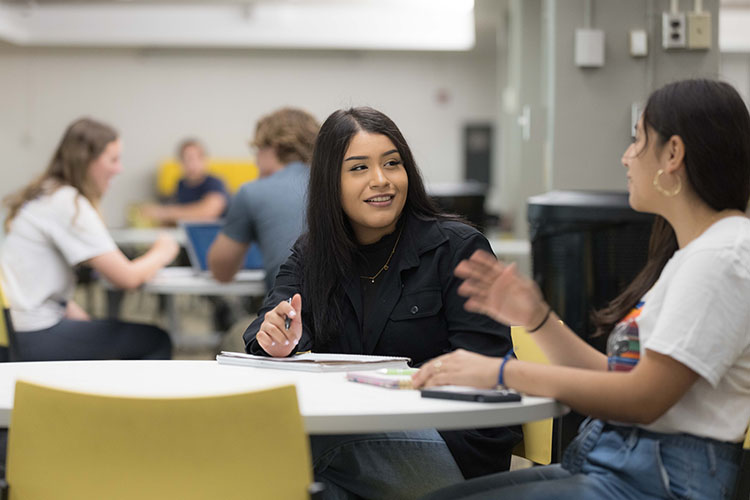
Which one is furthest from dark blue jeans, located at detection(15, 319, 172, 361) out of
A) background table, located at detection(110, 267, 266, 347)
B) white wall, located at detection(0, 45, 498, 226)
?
white wall, located at detection(0, 45, 498, 226)

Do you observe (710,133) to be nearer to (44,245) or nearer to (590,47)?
(590,47)

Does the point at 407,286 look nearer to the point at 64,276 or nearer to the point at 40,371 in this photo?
the point at 40,371

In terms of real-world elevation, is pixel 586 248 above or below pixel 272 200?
below

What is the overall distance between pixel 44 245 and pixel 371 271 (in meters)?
1.80

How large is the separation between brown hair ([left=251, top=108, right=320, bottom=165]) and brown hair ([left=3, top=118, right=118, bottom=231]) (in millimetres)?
637

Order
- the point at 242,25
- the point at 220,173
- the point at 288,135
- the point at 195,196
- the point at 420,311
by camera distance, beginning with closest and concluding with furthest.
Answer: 1. the point at 420,311
2. the point at 288,135
3. the point at 195,196
4. the point at 242,25
5. the point at 220,173

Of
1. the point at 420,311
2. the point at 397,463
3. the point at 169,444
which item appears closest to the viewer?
the point at 169,444

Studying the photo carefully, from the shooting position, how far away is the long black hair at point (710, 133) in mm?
1505

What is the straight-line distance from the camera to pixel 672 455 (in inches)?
57.3

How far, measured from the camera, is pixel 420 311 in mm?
2037

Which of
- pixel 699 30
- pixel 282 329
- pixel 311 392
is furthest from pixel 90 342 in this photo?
pixel 699 30

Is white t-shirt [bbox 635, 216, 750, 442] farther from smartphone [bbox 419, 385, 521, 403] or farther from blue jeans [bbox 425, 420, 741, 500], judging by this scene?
smartphone [bbox 419, 385, 521, 403]

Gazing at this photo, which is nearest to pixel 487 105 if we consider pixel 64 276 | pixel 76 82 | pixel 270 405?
pixel 76 82

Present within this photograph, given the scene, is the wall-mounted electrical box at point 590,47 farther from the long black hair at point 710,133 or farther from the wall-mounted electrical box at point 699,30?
the long black hair at point 710,133
